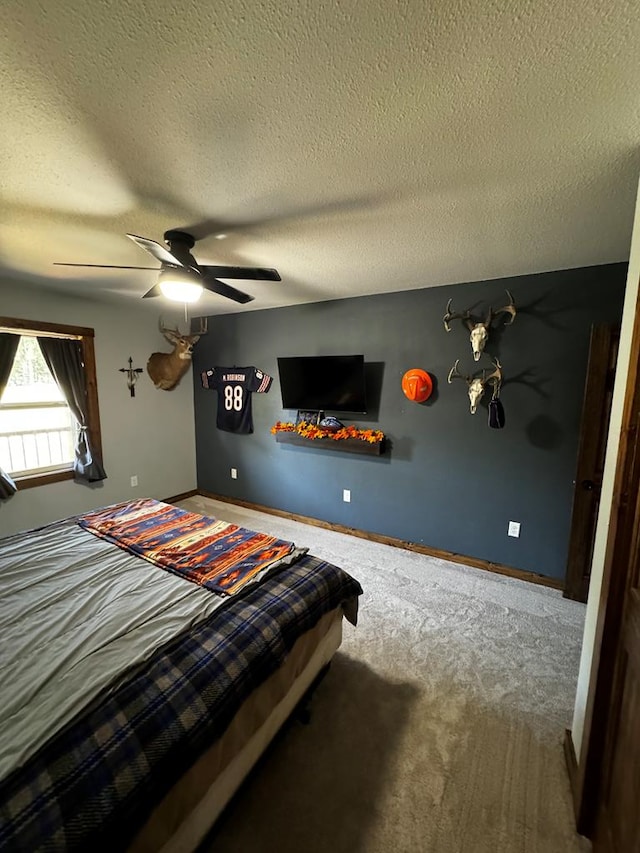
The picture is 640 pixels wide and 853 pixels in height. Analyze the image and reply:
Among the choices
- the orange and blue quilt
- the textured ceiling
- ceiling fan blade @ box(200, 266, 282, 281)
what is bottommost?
the orange and blue quilt

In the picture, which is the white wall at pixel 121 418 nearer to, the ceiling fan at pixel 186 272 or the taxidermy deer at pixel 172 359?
the taxidermy deer at pixel 172 359

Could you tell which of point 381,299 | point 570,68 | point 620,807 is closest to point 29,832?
point 620,807

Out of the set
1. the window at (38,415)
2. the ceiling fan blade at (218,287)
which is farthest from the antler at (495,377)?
the window at (38,415)

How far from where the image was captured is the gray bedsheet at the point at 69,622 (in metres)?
1.01

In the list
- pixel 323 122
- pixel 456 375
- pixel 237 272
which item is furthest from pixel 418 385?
pixel 323 122

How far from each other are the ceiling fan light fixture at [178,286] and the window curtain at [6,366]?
7.08ft

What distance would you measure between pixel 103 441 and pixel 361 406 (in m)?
2.90

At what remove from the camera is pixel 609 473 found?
1.29 m

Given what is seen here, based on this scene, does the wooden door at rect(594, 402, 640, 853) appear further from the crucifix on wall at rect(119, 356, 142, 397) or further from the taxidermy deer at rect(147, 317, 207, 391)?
the crucifix on wall at rect(119, 356, 142, 397)

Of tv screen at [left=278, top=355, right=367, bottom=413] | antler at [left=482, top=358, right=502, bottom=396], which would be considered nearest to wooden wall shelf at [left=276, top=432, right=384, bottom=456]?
tv screen at [left=278, top=355, right=367, bottom=413]

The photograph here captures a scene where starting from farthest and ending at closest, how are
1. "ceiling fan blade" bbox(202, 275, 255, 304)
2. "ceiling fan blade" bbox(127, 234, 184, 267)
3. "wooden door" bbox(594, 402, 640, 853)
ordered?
"ceiling fan blade" bbox(202, 275, 255, 304) → "ceiling fan blade" bbox(127, 234, 184, 267) → "wooden door" bbox(594, 402, 640, 853)

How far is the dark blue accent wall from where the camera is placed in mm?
2600

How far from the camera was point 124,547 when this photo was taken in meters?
1.98

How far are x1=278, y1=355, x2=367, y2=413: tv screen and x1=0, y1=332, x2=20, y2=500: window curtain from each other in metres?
2.41
